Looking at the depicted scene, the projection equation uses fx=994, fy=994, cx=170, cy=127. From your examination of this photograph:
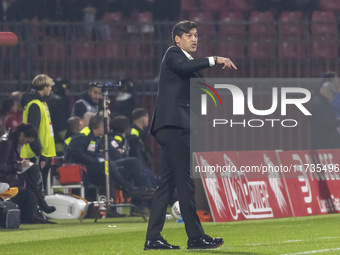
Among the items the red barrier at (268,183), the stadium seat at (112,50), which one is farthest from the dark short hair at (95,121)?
the stadium seat at (112,50)

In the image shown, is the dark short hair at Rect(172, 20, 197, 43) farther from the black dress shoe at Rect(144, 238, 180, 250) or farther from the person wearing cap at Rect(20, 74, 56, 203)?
the person wearing cap at Rect(20, 74, 56, 203)

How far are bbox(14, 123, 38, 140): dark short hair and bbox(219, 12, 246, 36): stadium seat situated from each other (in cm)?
681

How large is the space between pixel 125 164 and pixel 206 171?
2.05 metres

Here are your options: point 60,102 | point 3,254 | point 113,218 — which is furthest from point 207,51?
point 3,254

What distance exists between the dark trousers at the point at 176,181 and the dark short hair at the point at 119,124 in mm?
6194

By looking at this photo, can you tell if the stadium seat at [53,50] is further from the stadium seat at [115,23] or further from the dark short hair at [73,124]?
the dark short hair at [73,124]

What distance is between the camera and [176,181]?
812cm

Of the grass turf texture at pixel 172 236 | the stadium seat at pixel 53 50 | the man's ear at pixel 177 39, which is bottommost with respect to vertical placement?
the grass turf texture at pixel 172 236

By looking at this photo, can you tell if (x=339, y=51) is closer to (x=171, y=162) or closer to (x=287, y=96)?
(x=287, y=96)

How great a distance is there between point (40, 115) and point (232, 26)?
7.95 metres

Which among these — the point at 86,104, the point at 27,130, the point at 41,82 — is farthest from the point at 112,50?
the point at 27,130

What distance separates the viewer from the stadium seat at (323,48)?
54.9 feet

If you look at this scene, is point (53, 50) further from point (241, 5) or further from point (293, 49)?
point (241, 5)

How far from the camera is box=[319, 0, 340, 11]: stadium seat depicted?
2172cm
